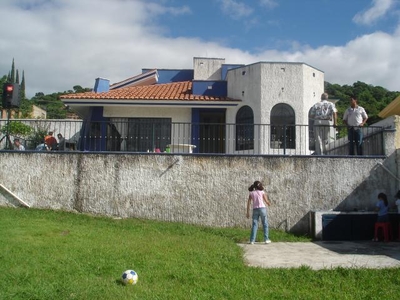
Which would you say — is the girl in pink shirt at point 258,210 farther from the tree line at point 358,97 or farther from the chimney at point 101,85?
the tree line at point 358,97

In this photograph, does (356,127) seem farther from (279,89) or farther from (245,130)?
(245,130)

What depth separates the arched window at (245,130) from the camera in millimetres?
14487

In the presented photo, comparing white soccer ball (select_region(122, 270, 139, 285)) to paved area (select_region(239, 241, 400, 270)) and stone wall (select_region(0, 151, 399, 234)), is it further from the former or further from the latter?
stone wall (select_region(0, 151, 399, 234))

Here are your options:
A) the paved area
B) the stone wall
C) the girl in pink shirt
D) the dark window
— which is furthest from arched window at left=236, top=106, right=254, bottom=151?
the paved area

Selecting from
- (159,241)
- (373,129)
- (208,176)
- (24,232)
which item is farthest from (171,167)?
(373,129)

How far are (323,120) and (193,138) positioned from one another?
13.7ft

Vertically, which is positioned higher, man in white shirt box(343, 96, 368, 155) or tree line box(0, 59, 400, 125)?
tree line box(0, 59, 400, 125)

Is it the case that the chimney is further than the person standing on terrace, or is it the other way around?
the chimney

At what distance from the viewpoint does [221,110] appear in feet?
51.5

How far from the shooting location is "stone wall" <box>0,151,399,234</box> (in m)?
10.8

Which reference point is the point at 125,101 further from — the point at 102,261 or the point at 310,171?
the point at 102,261

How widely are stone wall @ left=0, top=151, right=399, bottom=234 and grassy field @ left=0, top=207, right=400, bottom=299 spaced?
209 cm

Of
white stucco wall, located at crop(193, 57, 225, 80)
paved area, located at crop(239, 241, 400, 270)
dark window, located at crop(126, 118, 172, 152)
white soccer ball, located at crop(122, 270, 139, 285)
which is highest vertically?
white stucco wall, located at crop(193, 57, 225, 80)

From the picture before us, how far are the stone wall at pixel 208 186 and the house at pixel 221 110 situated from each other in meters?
2.43
